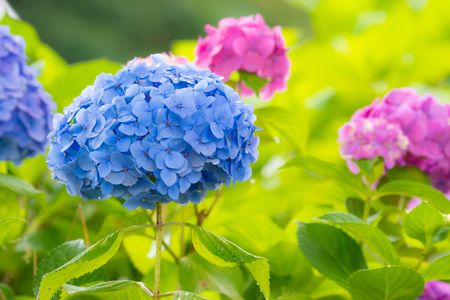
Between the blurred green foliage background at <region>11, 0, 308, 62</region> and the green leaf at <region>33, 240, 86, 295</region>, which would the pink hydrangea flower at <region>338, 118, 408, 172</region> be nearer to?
the green leaf at <region>33, 240, 86, 295</region>

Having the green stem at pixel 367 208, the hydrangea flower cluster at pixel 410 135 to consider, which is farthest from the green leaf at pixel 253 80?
the green stem at pixel 367 208

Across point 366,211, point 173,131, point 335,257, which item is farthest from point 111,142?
point 366,211

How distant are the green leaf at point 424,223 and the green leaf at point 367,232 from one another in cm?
5

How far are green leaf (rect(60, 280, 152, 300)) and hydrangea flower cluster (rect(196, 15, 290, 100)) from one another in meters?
0.52

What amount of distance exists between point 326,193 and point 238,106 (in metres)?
0.57

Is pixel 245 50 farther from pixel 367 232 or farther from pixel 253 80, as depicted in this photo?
pixel 367 232

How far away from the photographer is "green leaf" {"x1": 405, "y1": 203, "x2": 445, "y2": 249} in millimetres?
1375

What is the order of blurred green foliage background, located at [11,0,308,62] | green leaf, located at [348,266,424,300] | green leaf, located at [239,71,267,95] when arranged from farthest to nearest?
blurred green foliage background, located at [11,0,308,62] → green leaf, located at [239,71,267,95] → green leaf, located at [348,266,424,300]

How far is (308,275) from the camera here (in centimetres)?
152

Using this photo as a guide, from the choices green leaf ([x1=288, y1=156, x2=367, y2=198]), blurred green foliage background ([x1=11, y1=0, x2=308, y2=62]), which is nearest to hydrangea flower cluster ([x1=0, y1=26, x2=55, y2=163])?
green leaf ([x1=288, y1=156, x2=367, y2=198])

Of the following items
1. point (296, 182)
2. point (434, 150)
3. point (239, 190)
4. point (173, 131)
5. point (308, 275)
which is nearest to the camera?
point (173, 131)

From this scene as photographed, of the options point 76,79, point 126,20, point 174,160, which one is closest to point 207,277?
point 174,160

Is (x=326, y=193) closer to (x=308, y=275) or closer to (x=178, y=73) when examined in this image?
(x=308, y=275)

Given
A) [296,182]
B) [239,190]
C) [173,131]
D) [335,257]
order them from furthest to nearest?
[296,182] < [239,190] < [335,257] < [173,131]
